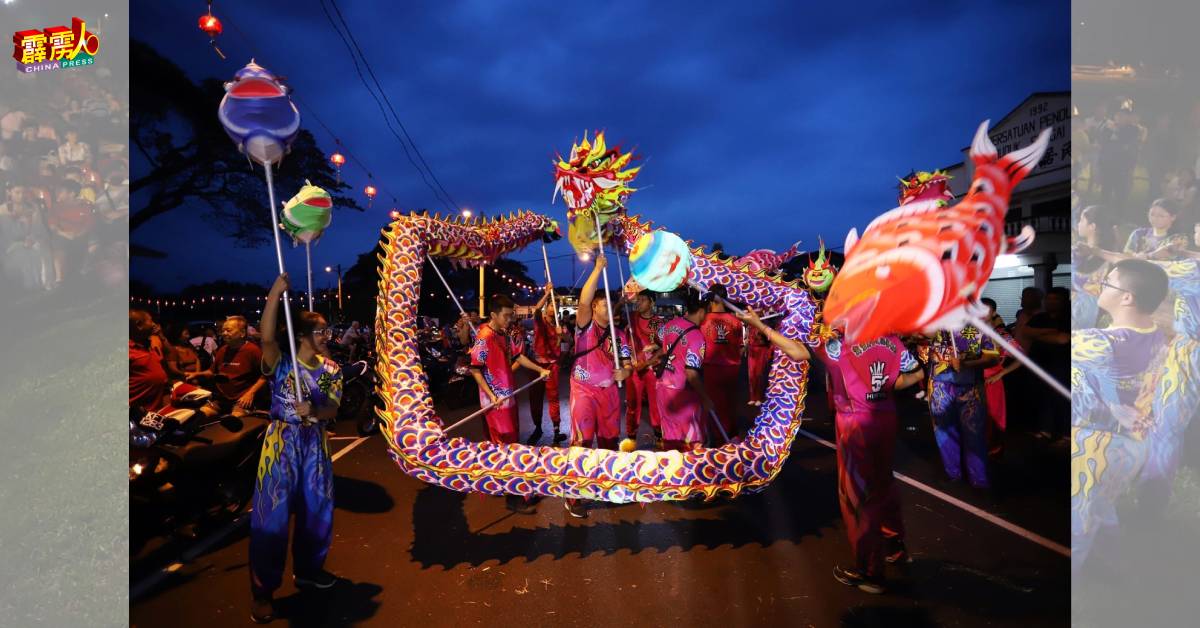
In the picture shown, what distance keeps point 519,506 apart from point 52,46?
18.2 ft

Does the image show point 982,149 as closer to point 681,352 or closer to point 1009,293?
point 681,352

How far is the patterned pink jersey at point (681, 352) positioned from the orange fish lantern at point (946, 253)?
2.37 meters

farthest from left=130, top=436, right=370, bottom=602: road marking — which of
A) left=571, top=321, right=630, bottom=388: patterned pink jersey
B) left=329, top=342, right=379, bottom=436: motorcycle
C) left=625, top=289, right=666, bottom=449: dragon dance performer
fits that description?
left=625, top=289, right=666, bottom=449: dragon dance performer

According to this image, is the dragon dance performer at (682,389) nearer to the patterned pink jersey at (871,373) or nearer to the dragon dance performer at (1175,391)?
the patterned pink jersey at (871,373)

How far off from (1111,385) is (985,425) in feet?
5.81

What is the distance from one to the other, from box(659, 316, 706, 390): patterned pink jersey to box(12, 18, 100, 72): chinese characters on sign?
18.6ft

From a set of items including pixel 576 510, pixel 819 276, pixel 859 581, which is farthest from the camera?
pixel 819 276

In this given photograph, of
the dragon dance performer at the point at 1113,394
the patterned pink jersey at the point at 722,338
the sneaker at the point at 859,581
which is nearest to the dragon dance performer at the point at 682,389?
the sneaker at the point at 859,581

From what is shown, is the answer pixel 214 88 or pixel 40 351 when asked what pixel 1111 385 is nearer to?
pixel 40 351

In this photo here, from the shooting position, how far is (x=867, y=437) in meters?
3.05

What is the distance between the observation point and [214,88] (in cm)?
1061

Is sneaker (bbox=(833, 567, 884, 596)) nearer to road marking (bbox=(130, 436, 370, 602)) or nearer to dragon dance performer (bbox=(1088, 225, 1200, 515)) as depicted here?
dragon dance performer (bbox=(1088, 225, 1200, 515))

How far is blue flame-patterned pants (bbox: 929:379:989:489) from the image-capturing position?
15.0 feet

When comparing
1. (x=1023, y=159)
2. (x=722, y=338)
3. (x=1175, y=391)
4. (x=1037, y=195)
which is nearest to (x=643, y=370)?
(x=722, y=338)
